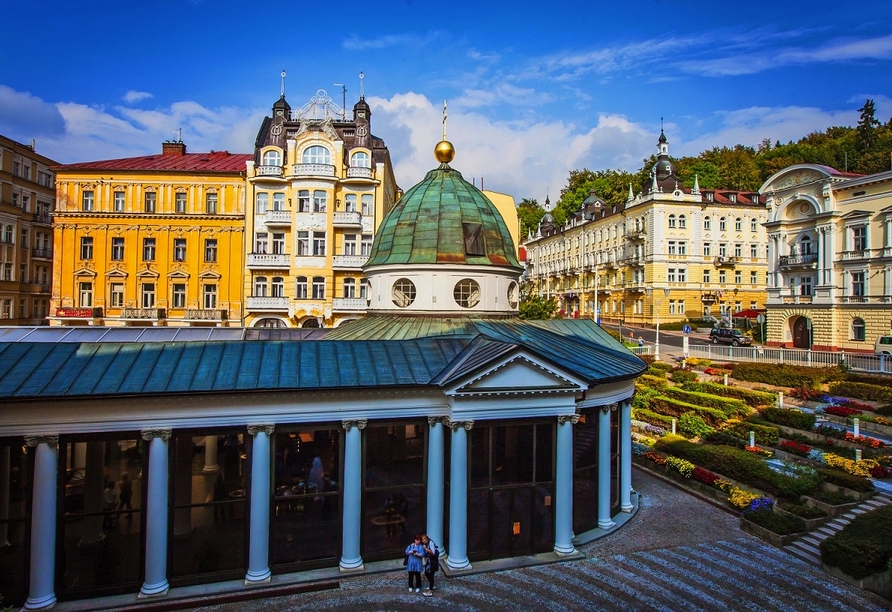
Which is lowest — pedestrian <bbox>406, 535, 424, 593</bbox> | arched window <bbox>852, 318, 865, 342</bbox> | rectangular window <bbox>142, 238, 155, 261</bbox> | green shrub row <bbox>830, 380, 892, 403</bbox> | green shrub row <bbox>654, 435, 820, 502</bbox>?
pedestrian <bbox>406, 535, 424, 593</bbox>

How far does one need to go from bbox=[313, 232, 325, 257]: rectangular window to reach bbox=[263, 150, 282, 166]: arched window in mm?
6448

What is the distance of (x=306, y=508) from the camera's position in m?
16.0

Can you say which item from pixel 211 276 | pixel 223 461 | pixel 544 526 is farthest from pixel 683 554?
pixel 211 276

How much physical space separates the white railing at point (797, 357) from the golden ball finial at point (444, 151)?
31426 millimetres

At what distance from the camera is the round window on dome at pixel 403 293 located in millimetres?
23016

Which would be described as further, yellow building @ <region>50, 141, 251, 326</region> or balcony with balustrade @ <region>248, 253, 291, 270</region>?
yellow building @ <region>50, 141, 251, 326</region>

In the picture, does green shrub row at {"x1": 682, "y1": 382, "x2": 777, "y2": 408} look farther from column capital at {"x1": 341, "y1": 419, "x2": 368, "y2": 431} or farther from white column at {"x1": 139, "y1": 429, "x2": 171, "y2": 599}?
white column at {"x1": 139, "y1": 429, "x2": 171, "y2": 599}

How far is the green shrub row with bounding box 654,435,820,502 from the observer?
2069cm

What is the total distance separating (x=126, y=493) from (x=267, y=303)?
96.5ft

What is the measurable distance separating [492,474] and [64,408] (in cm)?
1174

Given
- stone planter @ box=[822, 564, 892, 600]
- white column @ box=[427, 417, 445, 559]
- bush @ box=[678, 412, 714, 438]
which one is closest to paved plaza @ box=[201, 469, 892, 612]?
stone planter @ box=[822, 564, 892, 600]

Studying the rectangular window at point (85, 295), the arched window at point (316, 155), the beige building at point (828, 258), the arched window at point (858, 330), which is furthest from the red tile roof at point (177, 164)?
the arched window at point (858, 330)

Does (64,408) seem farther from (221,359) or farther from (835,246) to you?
(835,246)

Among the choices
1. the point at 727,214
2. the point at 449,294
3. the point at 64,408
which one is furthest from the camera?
the point at 727,214
